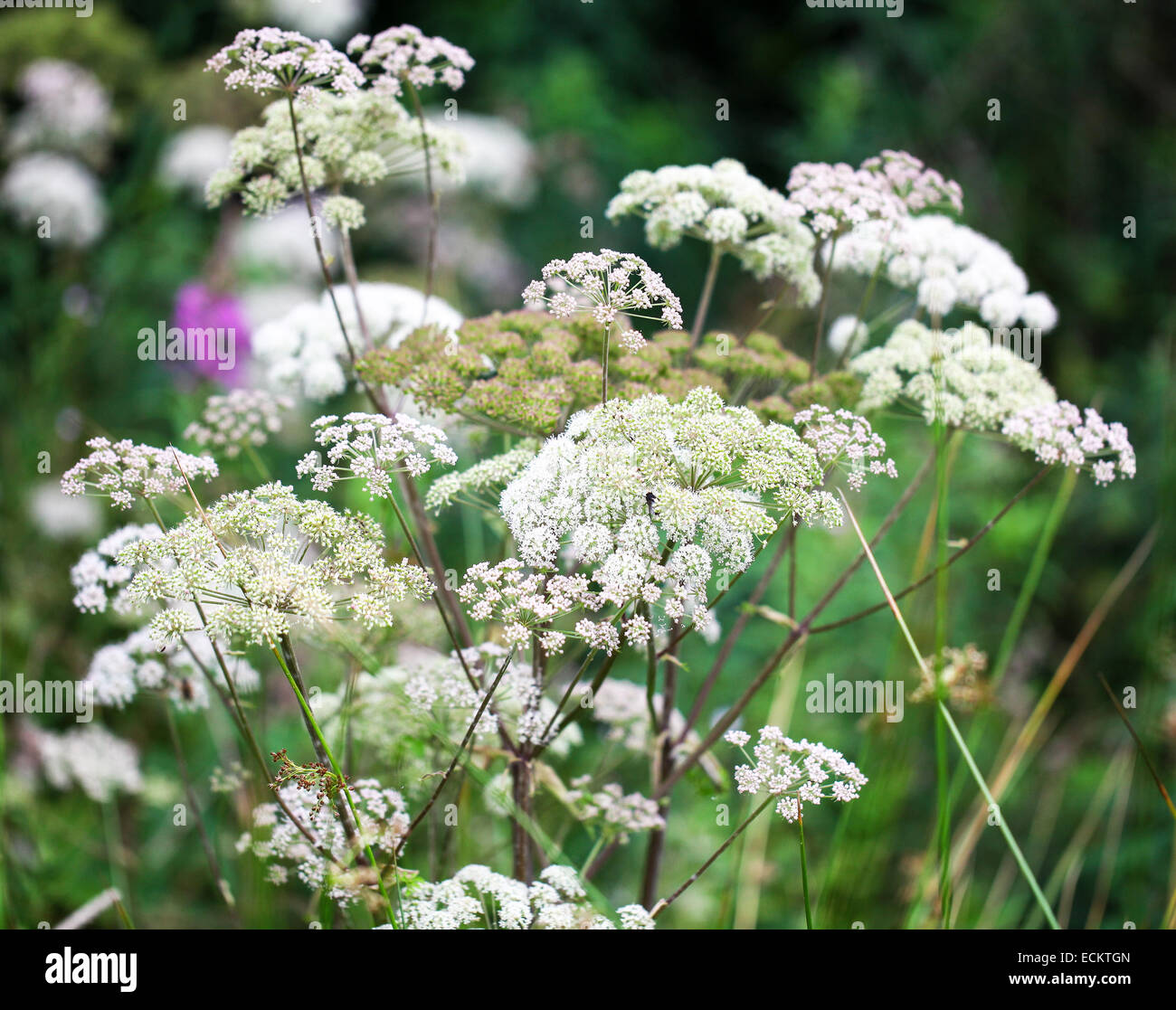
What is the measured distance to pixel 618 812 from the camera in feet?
4.43

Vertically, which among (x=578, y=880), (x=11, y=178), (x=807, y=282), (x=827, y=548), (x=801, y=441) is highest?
(x=11, y=178)

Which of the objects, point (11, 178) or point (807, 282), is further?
point (11, 178)

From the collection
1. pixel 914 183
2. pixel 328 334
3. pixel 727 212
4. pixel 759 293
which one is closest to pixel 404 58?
pixel 328 334

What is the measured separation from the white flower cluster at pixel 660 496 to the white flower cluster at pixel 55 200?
2916 millimetres

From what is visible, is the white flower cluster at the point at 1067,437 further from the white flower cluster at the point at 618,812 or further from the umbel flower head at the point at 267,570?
the umbel flower head at the point at 267,570

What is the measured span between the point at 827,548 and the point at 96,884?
91.6 inches

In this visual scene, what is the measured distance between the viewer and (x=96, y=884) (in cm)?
256

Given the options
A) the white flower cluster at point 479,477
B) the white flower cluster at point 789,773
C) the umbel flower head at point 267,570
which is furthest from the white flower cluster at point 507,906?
the white flower cluster at point 479,477

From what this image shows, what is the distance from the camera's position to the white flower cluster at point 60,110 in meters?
3.44

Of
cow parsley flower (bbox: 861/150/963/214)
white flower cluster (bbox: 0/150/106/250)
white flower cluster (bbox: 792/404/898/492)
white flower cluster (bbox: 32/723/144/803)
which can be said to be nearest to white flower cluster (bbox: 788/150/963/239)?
cow parsley flower (bbox: 861/150/963/214)

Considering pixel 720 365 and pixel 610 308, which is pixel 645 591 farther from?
pixel 720 365

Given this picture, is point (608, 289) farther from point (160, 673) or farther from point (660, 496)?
Answer: point (160, 673)

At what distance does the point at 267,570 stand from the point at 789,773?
64 centimetres

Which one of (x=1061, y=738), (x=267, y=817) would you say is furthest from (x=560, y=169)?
(x=267, y=817)
